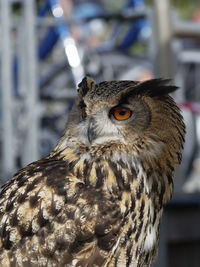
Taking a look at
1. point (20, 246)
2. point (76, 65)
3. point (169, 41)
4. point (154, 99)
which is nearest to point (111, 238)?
point (20, 246)

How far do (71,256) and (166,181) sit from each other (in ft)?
1.83

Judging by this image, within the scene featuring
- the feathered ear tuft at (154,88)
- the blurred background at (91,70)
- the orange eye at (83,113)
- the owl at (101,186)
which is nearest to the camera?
the owl at (101,186)

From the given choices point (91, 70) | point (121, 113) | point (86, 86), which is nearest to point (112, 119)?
point (121, 113)

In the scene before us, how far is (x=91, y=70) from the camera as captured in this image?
6750 mm

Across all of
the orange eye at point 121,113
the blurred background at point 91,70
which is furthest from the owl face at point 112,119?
the blurred background at point 91,70

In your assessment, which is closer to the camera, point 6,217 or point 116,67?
point 6,217

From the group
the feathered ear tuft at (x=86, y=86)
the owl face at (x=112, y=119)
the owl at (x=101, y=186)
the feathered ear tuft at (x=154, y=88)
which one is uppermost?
the feathered ear tuft at (x=86, y=86)

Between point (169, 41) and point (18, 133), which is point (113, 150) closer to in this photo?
point (169, 41)

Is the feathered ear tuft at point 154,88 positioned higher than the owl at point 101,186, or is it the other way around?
the feathered ear tuft at point 154,88

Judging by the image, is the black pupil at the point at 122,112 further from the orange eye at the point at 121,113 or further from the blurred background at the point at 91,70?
the blurred background at the point at 91,70

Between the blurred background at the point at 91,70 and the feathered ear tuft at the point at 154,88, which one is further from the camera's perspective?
the blurred background at the point at 91,70

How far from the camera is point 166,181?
8.73 feet

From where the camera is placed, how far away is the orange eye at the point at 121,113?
8.41 feet

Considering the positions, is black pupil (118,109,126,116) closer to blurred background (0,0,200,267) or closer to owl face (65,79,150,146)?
owl face (65,79,150,146)
